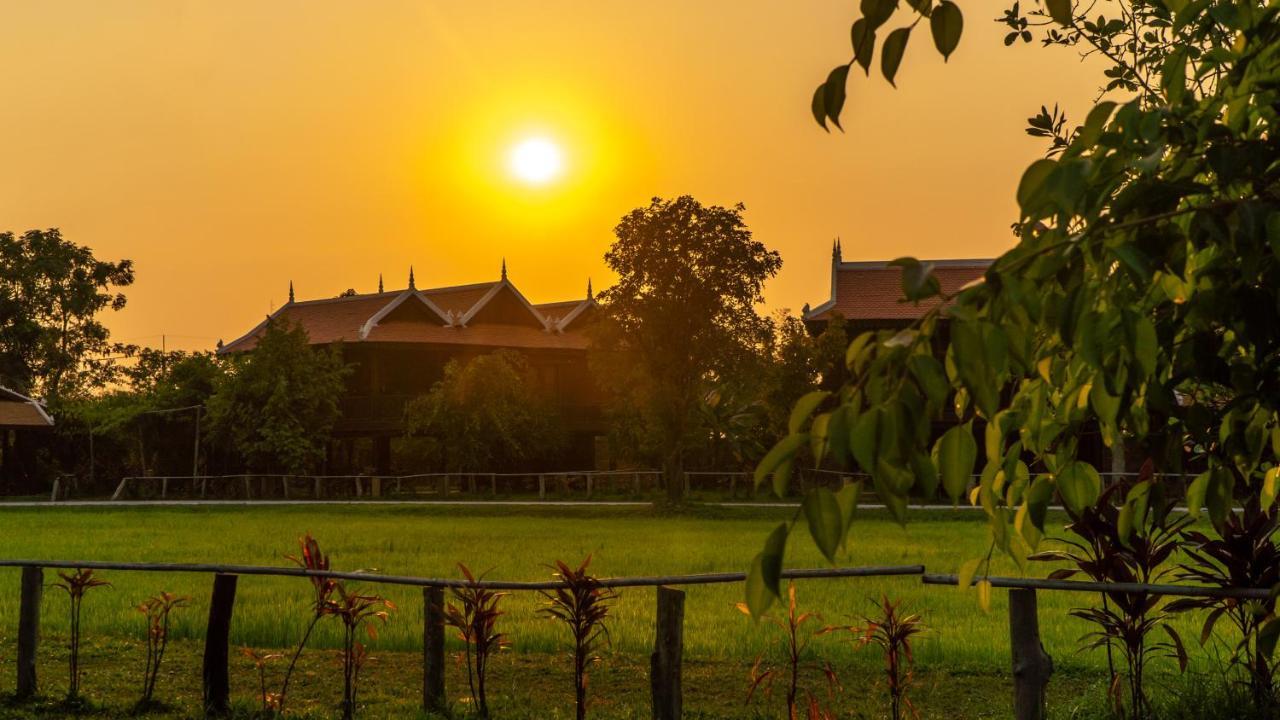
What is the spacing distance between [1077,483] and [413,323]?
47.0m

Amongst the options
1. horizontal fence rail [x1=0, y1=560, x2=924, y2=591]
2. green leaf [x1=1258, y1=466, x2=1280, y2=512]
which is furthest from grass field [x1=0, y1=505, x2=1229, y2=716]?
green leaf [x1=1258, y1=466, x2=1280, y2=512]

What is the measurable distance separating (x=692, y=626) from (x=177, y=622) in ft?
16.7

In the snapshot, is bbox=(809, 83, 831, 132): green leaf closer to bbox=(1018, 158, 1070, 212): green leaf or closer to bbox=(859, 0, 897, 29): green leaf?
bbox=(859, 0, 897, 29): green leaf

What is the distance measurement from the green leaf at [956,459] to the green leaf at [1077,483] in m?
0.90

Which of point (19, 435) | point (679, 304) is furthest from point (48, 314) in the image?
point (679, 304)

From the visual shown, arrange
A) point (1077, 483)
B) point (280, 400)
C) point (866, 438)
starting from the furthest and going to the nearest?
point (280, 400) < point (1077, 483) < point (866, 438)

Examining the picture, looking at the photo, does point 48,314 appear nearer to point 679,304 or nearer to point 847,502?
point 679,304

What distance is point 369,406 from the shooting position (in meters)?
45.8

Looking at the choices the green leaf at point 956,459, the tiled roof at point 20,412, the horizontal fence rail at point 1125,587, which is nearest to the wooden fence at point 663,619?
the horizontal fence rail at point 1125,587

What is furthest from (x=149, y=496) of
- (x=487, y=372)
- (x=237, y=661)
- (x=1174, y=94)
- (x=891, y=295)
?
(x=1174, y=94)

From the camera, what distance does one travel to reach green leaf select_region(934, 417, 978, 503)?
2010mm

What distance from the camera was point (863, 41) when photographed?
Answer: 2041mm

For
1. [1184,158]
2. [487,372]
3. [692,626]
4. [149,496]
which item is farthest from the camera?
[149,496]

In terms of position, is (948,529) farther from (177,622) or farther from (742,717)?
(742,717)
